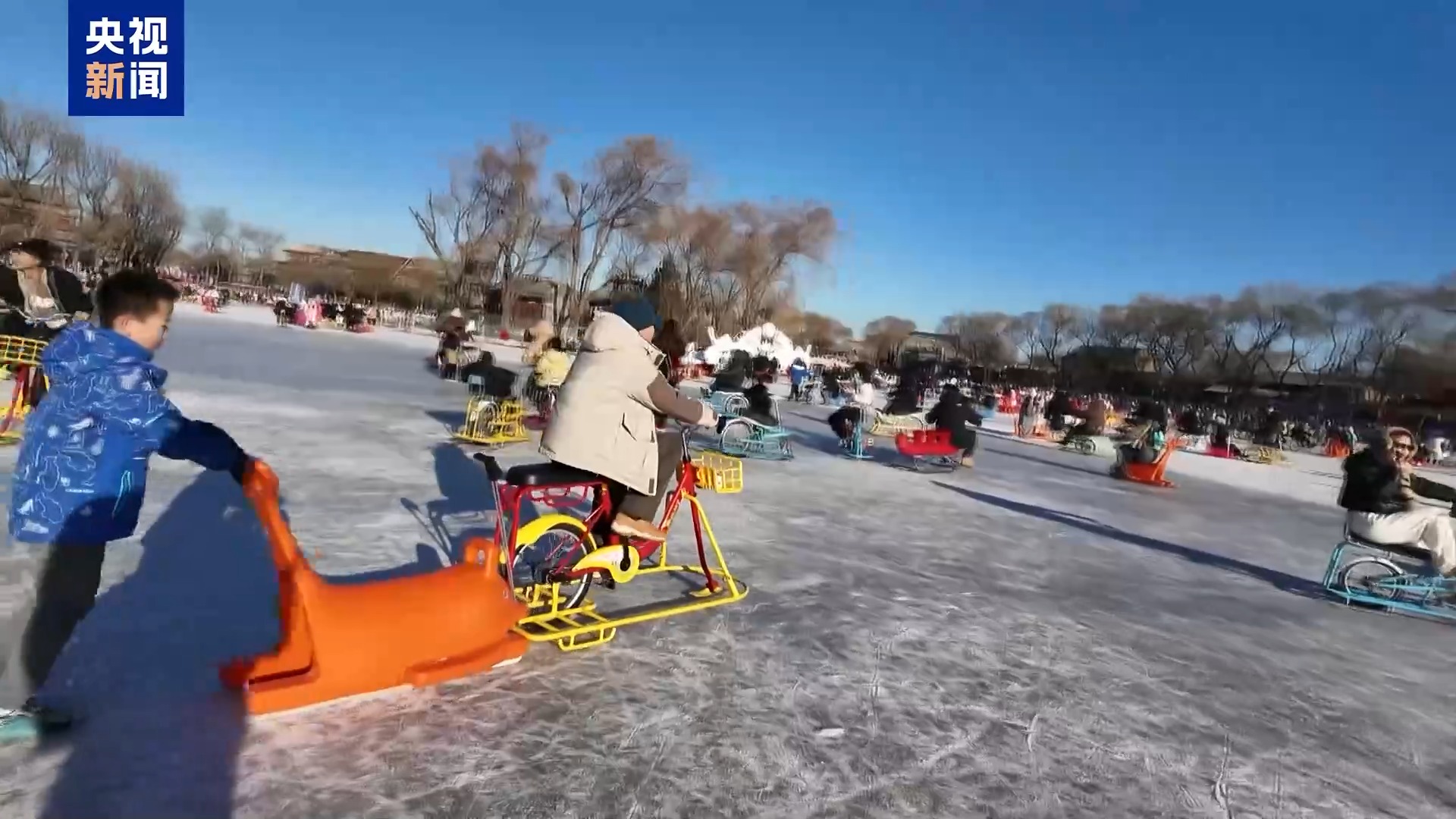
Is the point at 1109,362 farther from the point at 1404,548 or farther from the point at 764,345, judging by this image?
the point at 1404,548

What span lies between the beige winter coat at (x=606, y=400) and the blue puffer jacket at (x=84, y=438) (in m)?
1.56

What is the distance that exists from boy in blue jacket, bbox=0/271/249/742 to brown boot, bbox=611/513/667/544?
176cm

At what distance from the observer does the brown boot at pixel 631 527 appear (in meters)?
3.95

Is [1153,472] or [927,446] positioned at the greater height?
[927,446]

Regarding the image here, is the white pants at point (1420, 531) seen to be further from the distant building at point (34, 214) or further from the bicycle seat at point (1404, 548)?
the distant building at point (34, 214)

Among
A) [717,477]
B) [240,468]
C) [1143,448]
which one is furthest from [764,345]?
[240,468]

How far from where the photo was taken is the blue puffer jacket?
2424 mm

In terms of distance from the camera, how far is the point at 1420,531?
589 cm

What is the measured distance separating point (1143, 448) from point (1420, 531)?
322 inches

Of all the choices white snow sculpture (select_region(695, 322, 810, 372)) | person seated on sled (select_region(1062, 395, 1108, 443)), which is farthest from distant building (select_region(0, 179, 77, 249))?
person seated on sled (select_region(1062, 395, 1108, 443))

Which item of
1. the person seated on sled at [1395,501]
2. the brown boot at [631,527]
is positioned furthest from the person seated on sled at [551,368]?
the person seated on sled at [1395,501]

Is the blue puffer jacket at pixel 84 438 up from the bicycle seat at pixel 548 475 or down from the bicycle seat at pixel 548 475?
up

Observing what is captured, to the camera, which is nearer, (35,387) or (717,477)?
(717,477)

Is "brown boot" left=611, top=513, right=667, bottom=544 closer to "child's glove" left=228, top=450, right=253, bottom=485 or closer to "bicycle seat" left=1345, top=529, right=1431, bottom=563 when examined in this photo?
"child's glove" left=228, top=450, right=253, bottom=485
